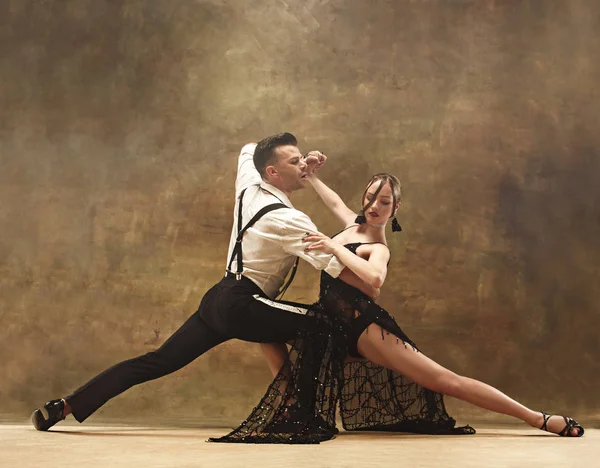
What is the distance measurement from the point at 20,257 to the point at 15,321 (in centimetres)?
39

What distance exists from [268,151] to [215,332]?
898 millimetres

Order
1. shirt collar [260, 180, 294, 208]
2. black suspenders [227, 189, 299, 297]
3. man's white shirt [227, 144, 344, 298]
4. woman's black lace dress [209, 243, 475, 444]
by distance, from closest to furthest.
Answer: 1. woman's black lace dress [209, 243, 475, 444]
2. man's white shirt [227, 144, 344, 298]
3. black suspenders [227, 189, 299, 297]
4. shirt collar [260, 180, 294, 208]

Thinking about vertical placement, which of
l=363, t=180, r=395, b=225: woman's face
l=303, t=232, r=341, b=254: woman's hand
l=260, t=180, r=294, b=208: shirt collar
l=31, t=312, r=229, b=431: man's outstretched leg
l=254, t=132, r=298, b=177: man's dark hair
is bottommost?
l=31, t=312, r=229, b=431: man's outstretched leg

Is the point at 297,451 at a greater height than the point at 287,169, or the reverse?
the point at 287,169

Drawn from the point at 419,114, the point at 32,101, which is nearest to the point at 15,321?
the point at 32,101

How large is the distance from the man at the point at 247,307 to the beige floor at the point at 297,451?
215 millimetres

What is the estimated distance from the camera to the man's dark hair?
3.80m

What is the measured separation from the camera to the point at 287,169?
3.77 m

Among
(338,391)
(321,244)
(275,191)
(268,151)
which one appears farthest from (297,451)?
(268,151)

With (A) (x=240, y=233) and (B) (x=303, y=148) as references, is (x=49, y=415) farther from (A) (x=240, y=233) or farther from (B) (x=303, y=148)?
(B) (x=303, y=148)

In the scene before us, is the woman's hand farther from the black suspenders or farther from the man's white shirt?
the black suspenders

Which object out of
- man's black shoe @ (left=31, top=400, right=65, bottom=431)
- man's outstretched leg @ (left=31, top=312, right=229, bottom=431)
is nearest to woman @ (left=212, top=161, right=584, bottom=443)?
man's outstretched leg @ (left=31, top=312, right=229, bottom=431)

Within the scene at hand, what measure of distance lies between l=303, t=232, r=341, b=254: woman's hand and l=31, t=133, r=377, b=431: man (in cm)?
3

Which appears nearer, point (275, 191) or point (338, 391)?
point (338, 391)
